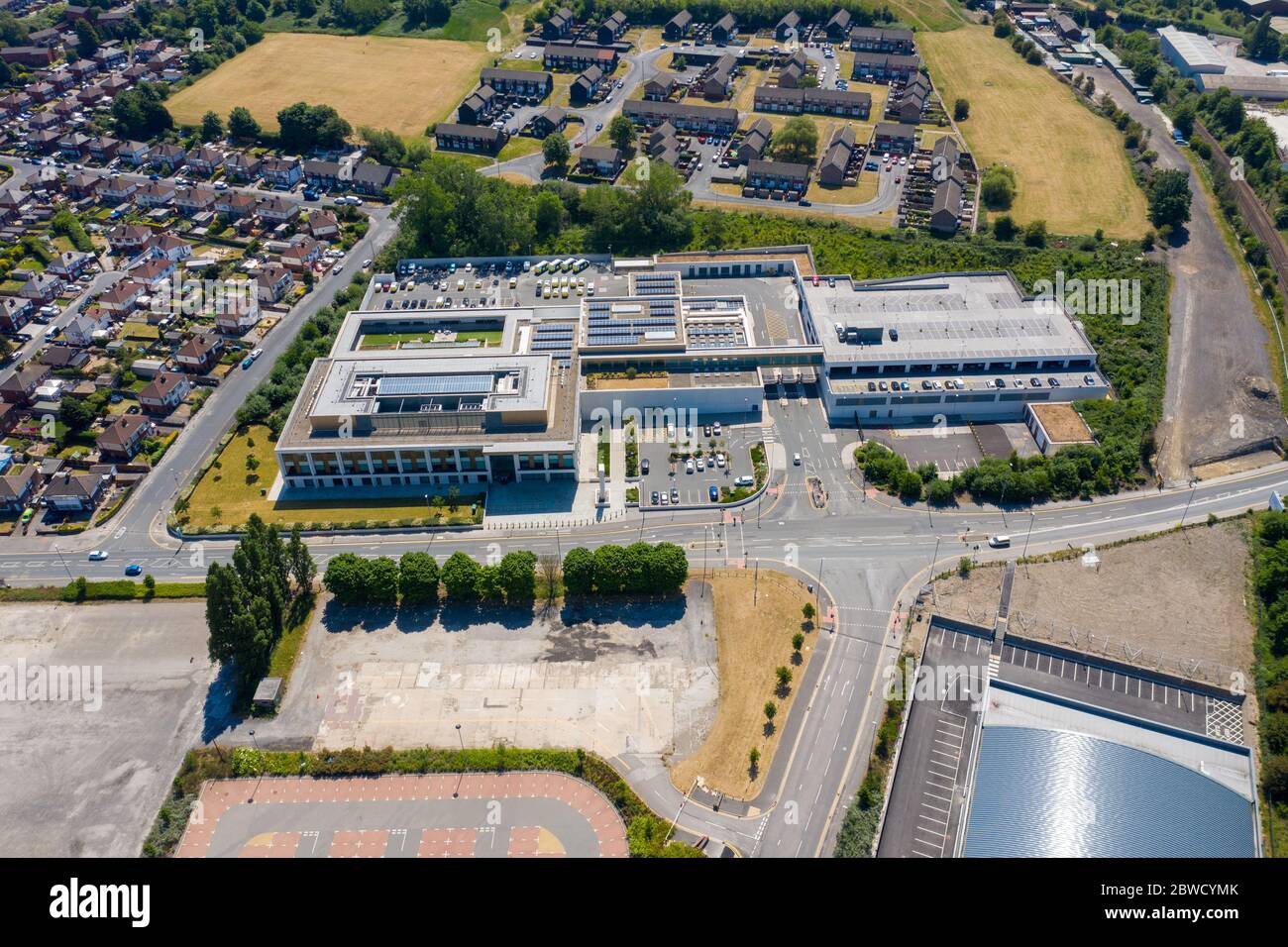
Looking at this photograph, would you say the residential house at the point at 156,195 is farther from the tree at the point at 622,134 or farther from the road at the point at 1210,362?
the road at the point at 1210,362

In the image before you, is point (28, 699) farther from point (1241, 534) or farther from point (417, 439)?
point (1241, 534)

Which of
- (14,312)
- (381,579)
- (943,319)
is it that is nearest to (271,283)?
(14,312)

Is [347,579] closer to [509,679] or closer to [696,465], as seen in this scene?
[509,679]

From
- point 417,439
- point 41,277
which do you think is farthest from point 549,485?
point 41,277

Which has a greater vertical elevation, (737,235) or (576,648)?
(737,235)

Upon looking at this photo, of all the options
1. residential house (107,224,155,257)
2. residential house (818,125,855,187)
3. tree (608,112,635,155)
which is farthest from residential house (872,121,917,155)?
residential house (107,224,155,257)

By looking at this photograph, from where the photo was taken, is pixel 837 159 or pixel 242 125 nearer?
pixel 837 159

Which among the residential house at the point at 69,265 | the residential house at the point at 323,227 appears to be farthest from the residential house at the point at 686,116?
the residential house at the point at 69,265
